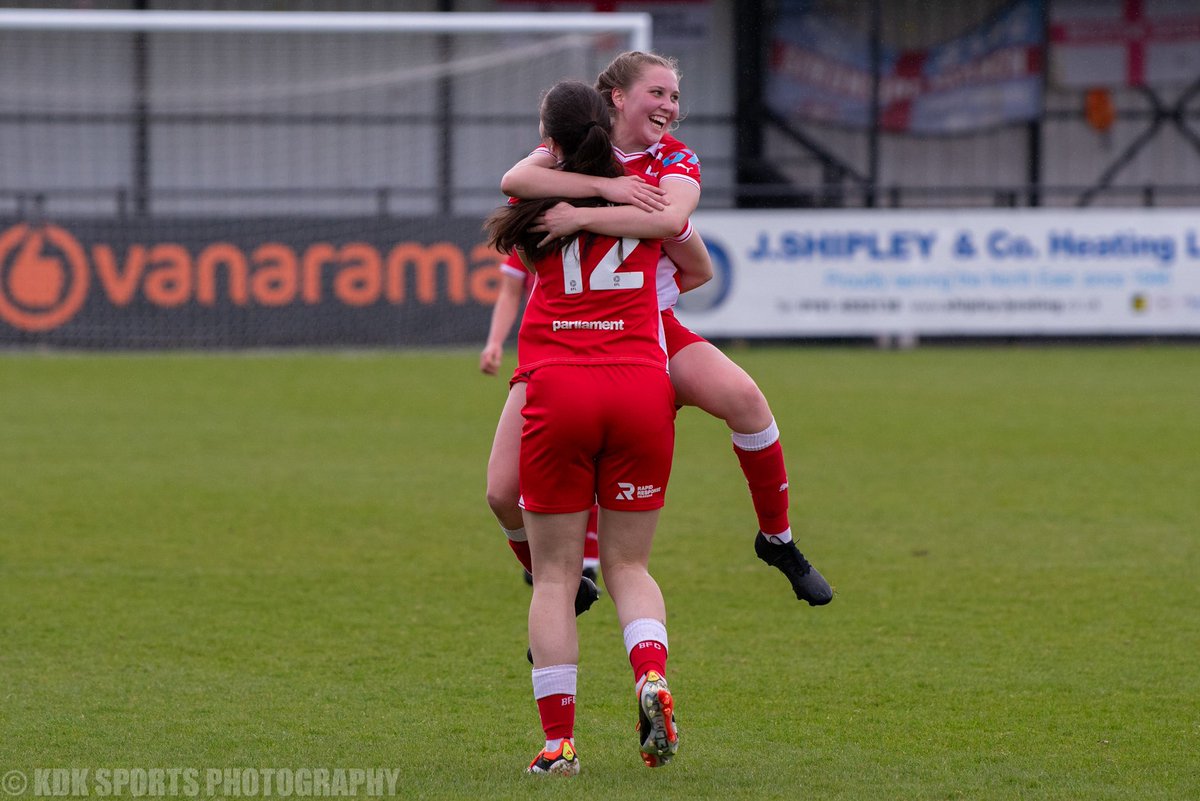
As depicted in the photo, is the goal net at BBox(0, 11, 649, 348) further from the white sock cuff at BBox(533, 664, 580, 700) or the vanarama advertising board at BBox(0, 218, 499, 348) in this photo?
the white sock cuff at BBox(533, 664, 580, 700)

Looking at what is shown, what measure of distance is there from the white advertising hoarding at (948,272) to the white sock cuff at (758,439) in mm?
13375

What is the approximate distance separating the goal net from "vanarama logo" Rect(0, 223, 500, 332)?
0.02 m

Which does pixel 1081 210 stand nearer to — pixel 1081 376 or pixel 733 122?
pixel 1081 376

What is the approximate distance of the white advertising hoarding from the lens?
1794cm

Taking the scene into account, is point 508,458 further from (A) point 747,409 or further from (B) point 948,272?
(B) point 948,272

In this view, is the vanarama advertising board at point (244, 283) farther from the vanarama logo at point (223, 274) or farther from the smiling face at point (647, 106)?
the smiling face at point (647, 106)

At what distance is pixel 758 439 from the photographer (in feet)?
14.7

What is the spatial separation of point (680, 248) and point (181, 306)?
Result: 13.8 m

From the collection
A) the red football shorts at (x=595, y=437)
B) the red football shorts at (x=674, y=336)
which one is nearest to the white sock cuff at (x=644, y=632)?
the red football shorts at (x=595, y=437)

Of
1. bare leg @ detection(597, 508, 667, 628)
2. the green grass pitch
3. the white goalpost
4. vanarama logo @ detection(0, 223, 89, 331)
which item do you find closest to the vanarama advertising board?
vanarama logo @ detection(0, 223, 89, 331)

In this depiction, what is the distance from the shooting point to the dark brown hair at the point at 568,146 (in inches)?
146

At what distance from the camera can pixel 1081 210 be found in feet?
58.6

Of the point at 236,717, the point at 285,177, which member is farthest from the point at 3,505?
the point at 285,177

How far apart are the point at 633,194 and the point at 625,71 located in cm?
42
